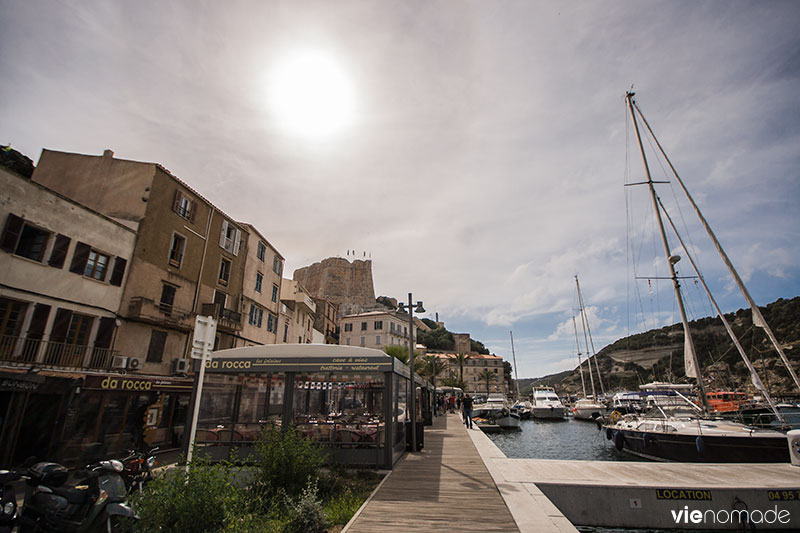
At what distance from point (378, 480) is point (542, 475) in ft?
14.6

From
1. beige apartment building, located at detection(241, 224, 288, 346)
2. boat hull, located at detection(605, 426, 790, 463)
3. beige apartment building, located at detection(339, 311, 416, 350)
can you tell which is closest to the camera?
boat hull, located at detection(605, 426, 790, 463)

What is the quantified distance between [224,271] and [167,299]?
205 inches

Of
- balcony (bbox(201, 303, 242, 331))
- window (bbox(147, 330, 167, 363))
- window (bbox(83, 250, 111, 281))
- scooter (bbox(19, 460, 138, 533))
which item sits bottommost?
scooter (bbox(19, 460, 138, 533))

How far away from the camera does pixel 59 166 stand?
20812 millimetres

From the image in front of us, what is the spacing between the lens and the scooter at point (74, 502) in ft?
16.8

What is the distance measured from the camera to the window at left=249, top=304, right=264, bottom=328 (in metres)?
27.8

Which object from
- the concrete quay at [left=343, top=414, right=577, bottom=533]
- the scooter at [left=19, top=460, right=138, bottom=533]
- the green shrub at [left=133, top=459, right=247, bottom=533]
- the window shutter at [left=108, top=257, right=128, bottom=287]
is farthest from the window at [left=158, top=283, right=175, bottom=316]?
the green shrub at [left=133, top=459, right=247, bottom=533]

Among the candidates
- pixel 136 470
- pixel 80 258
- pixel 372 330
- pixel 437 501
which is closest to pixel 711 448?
pixel 437 501

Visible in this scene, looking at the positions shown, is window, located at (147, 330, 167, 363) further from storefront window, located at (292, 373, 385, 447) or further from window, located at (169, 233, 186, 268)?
storefront window, located at (292, 373, 385, 447)

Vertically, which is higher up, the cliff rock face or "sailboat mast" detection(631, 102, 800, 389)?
the cliff rock face

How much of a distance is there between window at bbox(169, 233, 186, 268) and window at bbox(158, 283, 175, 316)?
1.36 metres

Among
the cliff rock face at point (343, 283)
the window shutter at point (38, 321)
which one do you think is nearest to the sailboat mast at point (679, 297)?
the window shutter at point (38, 321)

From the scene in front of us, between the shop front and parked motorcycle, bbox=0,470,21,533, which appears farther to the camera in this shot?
the shop front

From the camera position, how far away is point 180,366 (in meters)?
20.4
